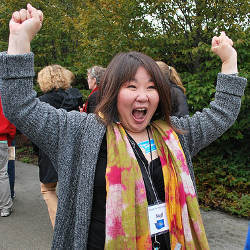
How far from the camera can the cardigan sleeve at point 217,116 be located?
163 centimetres

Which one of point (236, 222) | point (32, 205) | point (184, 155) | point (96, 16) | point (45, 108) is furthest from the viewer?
point (96, 16)

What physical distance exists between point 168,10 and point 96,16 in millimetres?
1244

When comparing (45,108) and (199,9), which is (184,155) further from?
(199,9)

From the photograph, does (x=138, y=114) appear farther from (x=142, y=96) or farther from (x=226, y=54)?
(x=226, y=54)

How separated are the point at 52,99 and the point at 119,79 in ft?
7.47

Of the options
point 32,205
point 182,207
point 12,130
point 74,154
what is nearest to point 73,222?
point 74,154

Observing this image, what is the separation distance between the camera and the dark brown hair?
1.53 meters

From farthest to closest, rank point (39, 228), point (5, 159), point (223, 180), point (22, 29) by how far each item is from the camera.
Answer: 1. point (223, 180)
2. point (5, 159)
3. point (39, 228)
4. point (22, 29)

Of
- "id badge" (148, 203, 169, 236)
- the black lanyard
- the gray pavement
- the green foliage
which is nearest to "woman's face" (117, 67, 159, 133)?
the black lanyard

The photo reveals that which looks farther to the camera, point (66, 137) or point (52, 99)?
point (52, 99)

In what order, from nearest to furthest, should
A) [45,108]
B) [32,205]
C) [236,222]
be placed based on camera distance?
[45,108], [236,222], [32,205]

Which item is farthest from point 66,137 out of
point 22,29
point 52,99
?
point 52,99

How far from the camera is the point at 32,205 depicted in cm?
480

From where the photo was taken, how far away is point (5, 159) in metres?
4.20
